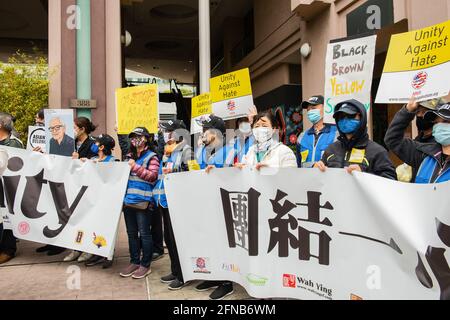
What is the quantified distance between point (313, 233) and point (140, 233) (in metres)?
2.07

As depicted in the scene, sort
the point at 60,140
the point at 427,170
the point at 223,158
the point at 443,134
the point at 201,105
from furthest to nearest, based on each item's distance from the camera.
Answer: the point at 201,105 → the point at 60,140 → the point at 223,158 → the point at 427,170 → the point at 443,134

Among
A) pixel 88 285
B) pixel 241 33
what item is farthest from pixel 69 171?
pixel 241 33

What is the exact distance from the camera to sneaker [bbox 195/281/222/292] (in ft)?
12.6

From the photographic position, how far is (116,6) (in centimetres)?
882

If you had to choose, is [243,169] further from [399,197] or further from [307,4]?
[307,4]

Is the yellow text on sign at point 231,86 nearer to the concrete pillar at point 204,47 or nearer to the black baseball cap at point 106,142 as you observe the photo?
the black baseball cap at point 106,142

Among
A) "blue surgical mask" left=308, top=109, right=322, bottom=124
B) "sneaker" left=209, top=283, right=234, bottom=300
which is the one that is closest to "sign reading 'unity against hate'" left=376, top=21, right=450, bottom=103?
"blue surgical mask" left=308, top=109, right=322, bottom=124

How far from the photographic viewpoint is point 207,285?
→ 3867mm

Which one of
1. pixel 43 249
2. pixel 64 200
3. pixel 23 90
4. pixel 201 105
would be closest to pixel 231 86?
pixel 201 105

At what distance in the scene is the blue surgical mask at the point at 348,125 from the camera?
2.95m

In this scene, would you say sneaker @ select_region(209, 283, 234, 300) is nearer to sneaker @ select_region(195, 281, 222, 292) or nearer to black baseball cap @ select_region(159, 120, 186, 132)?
sneaker @ select_region(195, 281, 222, 292)

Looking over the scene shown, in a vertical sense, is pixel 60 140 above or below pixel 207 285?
above

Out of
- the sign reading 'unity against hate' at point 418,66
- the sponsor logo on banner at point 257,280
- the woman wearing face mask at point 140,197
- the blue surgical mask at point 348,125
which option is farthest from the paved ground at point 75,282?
the sign reading 'unity against hate' at point 418,66

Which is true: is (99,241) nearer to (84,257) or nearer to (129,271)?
(129,271)
